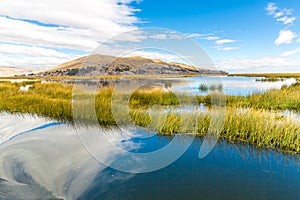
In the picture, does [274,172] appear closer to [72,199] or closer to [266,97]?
[72,199]

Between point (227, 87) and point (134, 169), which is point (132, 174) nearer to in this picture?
point (134, 169)

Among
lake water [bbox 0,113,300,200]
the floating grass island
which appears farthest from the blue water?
lake water [bbox 0,113,300,200]

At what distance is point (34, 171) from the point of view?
15.5 feet

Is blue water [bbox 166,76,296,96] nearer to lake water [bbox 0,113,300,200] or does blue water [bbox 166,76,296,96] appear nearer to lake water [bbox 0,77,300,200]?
lake water [bbox 0,77,300,200]

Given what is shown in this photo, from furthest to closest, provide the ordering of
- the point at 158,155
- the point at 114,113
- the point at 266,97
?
the point at 266,97 < the point at 114,113 < the point at 158,155

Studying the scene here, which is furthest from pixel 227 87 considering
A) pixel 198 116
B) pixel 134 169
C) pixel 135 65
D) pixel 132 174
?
pixel 132 174

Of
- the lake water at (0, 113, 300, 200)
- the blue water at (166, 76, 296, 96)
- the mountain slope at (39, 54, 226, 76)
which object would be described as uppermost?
the mountain slope at (39, 54, 226, 76)

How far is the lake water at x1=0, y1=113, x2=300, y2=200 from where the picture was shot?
4.06 m

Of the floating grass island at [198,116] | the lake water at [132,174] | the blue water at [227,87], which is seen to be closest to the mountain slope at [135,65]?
the floating grass island at [198,116]

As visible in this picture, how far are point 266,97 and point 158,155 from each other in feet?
35.6

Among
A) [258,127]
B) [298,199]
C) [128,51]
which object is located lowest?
[298,199]

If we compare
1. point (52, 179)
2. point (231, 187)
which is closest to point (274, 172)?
point (231, 187)

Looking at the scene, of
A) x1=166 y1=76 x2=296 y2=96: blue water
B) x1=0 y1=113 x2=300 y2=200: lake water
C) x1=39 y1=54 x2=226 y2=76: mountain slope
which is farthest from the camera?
x1=166 y1=76 x2=296 y2=96: blue water

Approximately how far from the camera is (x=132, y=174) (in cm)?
482
